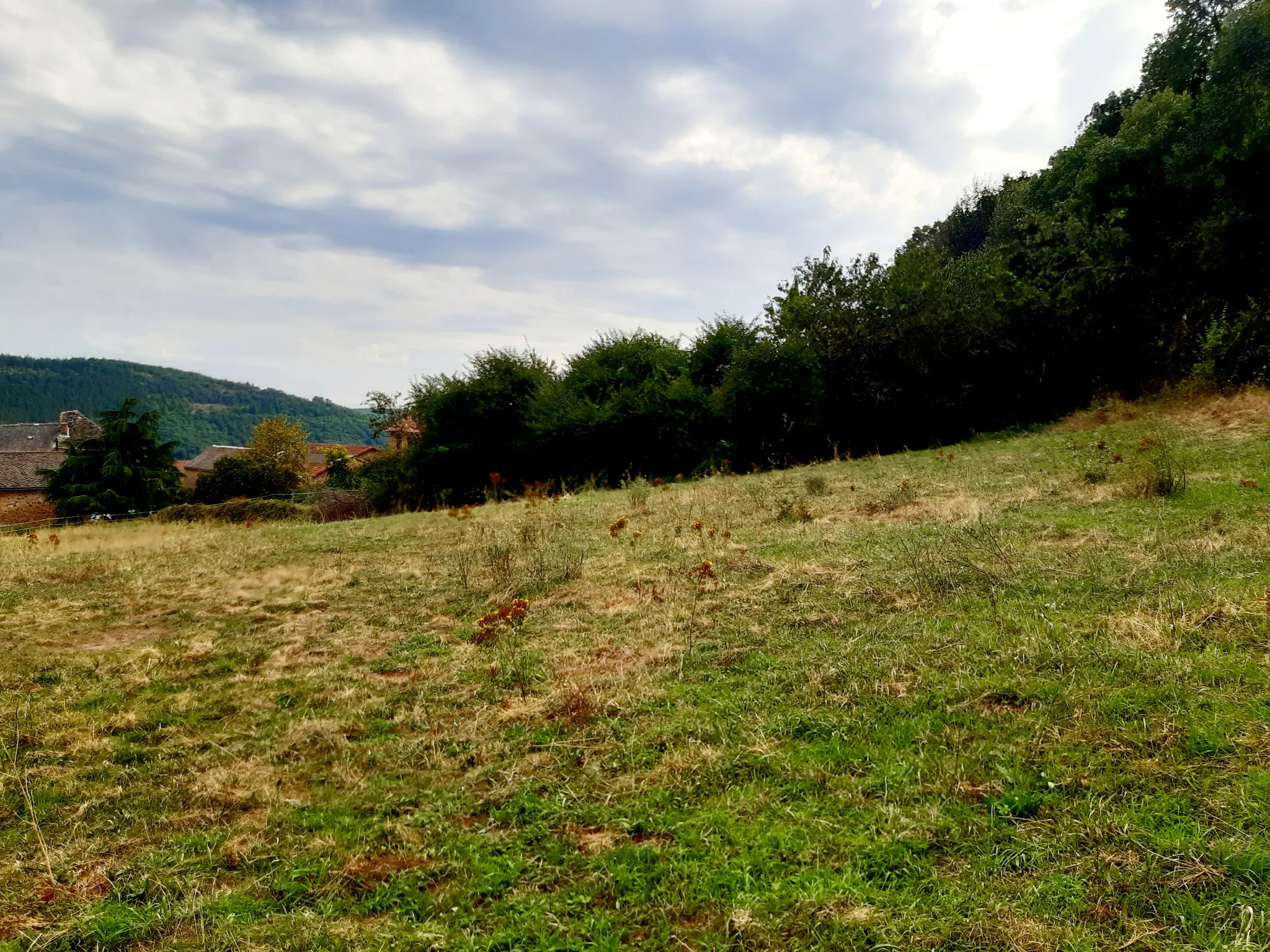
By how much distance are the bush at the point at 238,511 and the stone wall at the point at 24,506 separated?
23.1m

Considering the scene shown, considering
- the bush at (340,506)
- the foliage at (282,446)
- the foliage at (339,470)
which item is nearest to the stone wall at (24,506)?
the foliage at (282,446)

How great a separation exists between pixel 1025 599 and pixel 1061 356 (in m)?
20.8

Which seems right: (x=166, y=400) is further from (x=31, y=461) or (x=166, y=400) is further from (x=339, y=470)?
(x=339, y=470)

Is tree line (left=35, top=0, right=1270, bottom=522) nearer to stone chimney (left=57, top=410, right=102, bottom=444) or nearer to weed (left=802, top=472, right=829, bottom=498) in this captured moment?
weed (left=802, top=472, right=829, bottom=498)

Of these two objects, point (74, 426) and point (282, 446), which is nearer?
point (282, 446)

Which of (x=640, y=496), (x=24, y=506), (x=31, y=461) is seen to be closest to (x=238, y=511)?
(x=640, y=496)

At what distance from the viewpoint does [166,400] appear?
165000 mm

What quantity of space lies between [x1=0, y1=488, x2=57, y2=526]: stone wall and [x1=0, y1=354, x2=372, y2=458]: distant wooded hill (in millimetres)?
95768

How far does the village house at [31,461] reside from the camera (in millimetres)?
43312

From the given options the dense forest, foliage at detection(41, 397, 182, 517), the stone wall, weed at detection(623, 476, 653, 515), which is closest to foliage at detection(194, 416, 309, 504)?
foliage at detection(41, 397, 182, 517)

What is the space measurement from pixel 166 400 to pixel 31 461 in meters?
137

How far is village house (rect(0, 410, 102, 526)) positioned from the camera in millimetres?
43312

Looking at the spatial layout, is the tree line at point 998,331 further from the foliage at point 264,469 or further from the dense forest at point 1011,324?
the foliage at point 264,469

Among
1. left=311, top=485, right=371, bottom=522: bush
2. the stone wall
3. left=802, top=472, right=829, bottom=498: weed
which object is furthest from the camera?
the stone wall
